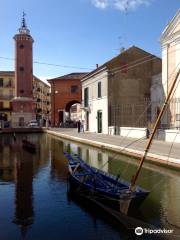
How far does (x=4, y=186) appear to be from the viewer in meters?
14.3

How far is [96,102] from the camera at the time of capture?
42.6 m

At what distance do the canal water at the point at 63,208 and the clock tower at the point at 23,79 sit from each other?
4724 cm

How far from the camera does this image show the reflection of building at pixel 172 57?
2746 cm

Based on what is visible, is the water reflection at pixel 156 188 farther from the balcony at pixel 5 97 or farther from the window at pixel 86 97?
the balcony at pixel 5 97

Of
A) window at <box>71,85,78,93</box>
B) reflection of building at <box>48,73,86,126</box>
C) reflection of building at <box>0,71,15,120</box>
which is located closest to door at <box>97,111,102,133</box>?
reflection of building at <box>48,73,86,126</box>

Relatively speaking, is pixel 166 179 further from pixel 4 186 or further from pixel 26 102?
pixel 26 102

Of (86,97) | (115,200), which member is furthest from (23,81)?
(115,200)

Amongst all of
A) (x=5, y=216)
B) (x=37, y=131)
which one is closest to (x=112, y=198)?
(x=5, y=216)

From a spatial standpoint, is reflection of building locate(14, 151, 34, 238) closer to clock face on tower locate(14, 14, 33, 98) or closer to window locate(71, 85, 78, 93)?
window locate(71, 85, 78, 93)

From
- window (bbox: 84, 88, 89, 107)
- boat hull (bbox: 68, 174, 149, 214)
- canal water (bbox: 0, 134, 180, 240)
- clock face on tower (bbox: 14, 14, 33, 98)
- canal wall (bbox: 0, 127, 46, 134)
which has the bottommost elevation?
canal water (bbox: 0, 134, 180, 240)

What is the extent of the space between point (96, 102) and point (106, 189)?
32161 millimetres

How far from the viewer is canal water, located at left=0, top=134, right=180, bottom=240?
8.98 metres

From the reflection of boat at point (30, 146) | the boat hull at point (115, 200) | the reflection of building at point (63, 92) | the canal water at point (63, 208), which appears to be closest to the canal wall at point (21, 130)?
the reflection of building at point (63, 92)

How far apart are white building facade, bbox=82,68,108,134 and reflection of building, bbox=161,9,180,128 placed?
29.4ft
